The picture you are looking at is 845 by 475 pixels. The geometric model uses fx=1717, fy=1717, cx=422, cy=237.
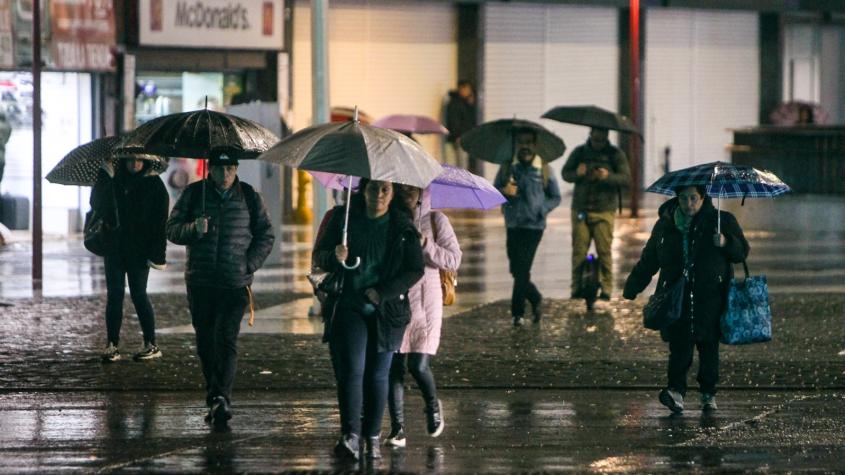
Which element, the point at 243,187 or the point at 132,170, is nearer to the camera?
the point at 243,187

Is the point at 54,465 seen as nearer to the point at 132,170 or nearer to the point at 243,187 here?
the point at 243,187

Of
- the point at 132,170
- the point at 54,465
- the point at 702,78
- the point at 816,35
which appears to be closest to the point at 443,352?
the point at 132,170

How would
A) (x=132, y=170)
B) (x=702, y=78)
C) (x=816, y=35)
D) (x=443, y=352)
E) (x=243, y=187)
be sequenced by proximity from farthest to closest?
1. (x=816, y=35)
2. (x=702, y=78)
3. (x=443, y=352)
4. (x=132, y=170)
5. (x=243, y=187)

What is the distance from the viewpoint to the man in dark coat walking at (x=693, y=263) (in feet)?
34.9

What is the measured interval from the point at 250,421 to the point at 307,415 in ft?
1.34

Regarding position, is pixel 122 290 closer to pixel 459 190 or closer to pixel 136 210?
pixel 136 210

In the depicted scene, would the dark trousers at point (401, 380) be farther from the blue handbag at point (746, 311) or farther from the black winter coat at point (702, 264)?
the blue handbag at point (746, 311)

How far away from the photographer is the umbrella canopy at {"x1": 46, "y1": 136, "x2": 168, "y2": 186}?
1276 centimetres

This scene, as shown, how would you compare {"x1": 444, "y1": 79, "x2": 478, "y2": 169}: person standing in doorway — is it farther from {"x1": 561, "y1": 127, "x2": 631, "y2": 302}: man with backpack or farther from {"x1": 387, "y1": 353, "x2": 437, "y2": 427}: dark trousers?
{"x1": 387, "y1": 353, "x2": 437, "y2": 427}: dark trousers

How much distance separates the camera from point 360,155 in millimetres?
8852

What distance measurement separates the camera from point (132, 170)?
1261 centimetres

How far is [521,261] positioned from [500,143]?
1.21 m

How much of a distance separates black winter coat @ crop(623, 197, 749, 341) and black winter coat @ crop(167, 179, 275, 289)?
8.19 ft

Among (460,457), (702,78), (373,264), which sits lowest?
(460,457)
